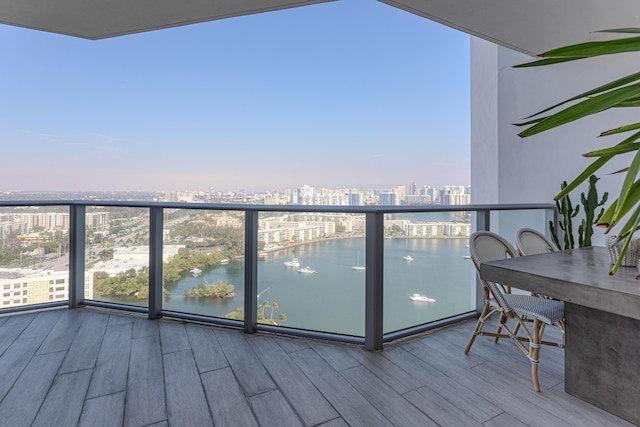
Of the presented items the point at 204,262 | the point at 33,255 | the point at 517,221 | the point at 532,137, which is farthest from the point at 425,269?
the point at 33,255

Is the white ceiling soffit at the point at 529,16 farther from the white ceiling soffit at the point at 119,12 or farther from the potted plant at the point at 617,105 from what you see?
the potted plant at the point at 617,105

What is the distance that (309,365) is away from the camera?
223 cm

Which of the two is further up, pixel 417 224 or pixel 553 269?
pixel 417 224

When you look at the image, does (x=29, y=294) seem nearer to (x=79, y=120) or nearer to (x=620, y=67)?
(x=620, y=67)

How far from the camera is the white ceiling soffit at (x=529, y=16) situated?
2537 millimetres

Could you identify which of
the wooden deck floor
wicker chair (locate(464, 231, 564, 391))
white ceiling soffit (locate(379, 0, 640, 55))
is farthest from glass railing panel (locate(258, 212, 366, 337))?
white ceiling soffit (locate(379, 0, 640, 55))

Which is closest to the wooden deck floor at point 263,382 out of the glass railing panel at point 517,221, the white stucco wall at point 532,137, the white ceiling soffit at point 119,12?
the glass railing panel at point 517,221

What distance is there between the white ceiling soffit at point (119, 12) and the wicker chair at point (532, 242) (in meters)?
2.71

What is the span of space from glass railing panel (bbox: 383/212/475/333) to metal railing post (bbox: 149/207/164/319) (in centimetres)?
222

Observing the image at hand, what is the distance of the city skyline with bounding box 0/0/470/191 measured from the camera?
30.1 feet

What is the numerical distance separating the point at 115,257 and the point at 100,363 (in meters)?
1.39

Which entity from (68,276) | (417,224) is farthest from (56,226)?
(417,224)

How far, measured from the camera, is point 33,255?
3242 millimetres

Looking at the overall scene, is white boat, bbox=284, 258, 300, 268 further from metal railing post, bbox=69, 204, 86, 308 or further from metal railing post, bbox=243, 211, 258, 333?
metal railing post, bbox=69, 204, 86, 308
